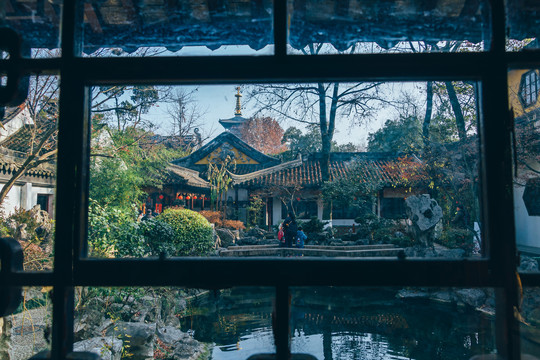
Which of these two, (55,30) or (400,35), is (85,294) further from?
(400,35)

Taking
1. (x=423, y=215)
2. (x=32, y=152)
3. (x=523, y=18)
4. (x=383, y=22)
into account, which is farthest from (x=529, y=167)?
(x=32, y=152)

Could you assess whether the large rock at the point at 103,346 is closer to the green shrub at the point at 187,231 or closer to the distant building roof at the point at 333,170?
the green shrub at the point at 187,231

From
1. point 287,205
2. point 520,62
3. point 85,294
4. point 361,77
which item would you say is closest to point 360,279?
point 361,77

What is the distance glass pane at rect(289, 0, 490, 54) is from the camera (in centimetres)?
115

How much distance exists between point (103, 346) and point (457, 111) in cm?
603

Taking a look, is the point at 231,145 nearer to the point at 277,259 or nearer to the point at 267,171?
the point at 267,171

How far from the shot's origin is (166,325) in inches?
212

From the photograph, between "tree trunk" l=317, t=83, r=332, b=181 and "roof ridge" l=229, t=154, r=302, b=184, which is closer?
"tree trunk" l=317, t=83, r=332, b=181

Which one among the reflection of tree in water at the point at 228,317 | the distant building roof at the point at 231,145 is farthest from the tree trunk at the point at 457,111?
the distant building roof at the point at 231,145

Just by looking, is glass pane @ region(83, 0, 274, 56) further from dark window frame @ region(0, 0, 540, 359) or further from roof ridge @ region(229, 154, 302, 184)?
roof ridge @ region(229, 154, 302, 184)

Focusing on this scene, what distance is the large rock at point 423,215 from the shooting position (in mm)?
7090

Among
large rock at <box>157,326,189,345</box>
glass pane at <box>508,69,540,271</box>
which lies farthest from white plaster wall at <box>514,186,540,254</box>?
large rock at <box>157,326,189,345</box>

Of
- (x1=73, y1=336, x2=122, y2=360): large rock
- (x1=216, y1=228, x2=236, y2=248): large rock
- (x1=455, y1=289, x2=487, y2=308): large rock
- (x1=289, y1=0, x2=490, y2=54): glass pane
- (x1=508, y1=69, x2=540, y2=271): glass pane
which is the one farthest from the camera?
(x1=216, y1=228, x2=236, y2=248): large rock

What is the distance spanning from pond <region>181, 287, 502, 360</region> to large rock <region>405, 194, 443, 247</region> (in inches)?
55.4
